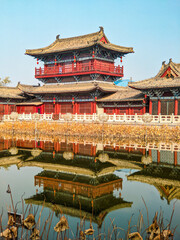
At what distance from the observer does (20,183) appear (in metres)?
13.7

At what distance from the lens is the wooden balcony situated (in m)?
41.2

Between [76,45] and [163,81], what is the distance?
15947mm

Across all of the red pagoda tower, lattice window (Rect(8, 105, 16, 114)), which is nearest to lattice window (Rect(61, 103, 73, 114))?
the red pagoda tower

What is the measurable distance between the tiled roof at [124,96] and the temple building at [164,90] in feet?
6.37

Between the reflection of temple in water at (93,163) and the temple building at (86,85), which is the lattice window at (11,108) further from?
the reflection of temple in water at (93,163)

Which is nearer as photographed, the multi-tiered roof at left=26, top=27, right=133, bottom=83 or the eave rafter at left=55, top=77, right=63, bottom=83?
the multi-tiered roof at left=26, top=27, right=133, bottom=83

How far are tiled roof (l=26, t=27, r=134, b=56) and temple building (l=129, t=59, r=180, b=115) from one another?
956 cm

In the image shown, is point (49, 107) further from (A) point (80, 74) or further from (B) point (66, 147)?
(B) point (66, 147)

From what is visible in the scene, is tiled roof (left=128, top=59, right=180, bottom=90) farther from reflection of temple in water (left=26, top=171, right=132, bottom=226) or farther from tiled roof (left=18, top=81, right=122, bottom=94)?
reflection of temple in water (left=26, top=171, right=132, bottom=226)

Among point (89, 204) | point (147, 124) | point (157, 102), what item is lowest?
point (89, 204)

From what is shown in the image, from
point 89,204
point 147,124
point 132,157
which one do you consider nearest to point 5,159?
point 132,157

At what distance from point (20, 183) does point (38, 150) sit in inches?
376

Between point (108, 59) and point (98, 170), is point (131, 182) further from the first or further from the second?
point (108, 59)

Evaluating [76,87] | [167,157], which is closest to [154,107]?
[76,87]
